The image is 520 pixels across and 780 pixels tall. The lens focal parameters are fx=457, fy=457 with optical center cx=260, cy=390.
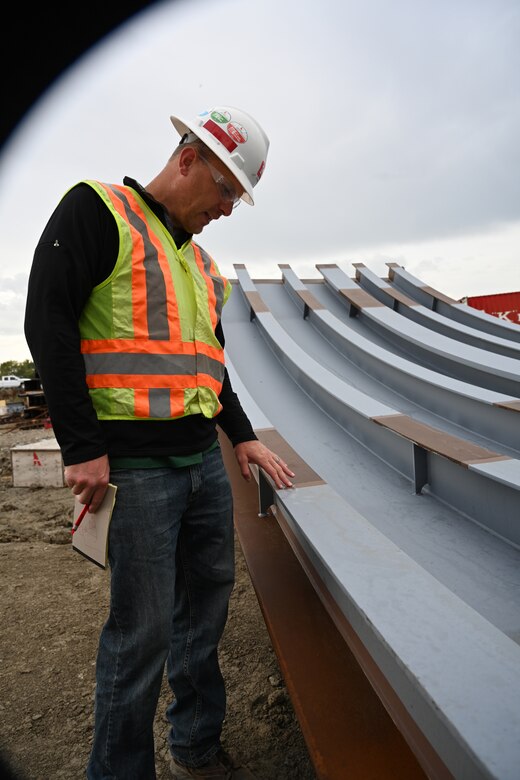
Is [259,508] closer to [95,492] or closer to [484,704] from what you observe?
[95,492]

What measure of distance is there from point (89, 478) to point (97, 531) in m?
0.20

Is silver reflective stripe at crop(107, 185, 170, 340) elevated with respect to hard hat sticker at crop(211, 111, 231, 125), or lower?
lower

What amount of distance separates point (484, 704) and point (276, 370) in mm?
4014

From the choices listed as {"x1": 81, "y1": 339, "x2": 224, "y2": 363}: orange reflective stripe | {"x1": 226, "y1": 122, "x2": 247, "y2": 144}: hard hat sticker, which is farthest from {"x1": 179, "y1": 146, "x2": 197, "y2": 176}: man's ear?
{"x1": 81, "y1": 339, "x2": 224, "y2": 363}: orange reflective stripe

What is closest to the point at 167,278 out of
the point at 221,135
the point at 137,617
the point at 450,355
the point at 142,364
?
the point at 142,364

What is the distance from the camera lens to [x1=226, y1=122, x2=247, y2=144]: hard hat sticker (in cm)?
157

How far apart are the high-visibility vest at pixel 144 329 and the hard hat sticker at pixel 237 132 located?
0.39 meters

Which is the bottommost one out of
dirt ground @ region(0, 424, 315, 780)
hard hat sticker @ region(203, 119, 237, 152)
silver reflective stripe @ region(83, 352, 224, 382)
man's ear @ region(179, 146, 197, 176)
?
dirt ground @ region(0, 424, 315, 780)

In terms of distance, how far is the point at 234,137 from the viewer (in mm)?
1568

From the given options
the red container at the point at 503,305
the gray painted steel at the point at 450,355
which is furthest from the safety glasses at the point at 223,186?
the red container at the point at 503,305

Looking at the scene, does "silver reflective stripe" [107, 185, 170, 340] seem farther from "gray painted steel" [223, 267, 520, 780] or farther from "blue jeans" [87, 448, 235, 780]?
"gray painted steel" [223, 267, 520, 780]

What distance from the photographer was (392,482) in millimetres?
2596

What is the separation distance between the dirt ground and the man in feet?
1.32

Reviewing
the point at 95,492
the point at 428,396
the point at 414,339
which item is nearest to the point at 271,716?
the point at 95,492
